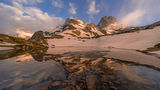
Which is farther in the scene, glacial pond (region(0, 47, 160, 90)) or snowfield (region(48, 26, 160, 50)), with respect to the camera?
snowfield (region(48, 26, 160, 50))

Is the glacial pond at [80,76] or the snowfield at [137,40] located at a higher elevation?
the snowfield at [137,40]

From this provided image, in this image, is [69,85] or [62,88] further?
[69,85]

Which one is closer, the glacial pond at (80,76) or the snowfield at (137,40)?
the glacial pond at (80,76)

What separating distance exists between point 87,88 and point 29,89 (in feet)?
16.1

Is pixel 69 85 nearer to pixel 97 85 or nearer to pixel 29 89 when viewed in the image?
pixel 97 85

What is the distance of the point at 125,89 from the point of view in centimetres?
584

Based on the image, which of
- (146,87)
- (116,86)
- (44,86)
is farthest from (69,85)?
(146,87)

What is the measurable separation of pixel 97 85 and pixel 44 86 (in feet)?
15.5

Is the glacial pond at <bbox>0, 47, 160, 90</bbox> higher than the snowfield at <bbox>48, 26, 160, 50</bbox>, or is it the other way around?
the snowfield at <bbox>48, 26, 160, 50</bbox>

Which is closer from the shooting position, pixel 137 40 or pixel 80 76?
pixel 80 76

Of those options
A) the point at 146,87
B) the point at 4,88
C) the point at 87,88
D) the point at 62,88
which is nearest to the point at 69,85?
the point at 62,88

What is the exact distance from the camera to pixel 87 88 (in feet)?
19.5

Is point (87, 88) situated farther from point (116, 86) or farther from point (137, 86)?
point (137, 86)

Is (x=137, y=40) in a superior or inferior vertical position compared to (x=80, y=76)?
superior
